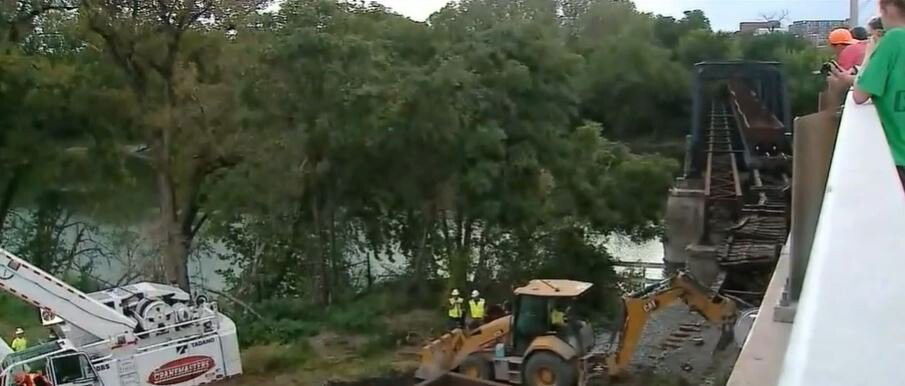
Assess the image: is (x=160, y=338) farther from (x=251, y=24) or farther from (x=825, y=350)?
(x=825, y=350)

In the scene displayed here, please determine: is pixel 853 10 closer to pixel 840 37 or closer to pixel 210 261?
pixel 840 37

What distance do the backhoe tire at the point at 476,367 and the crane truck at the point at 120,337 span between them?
3.58 m

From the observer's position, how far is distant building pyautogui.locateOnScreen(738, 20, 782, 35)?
31208 millimetres

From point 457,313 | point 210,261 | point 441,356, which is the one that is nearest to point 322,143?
point 457,313

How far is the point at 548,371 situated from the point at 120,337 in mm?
6006

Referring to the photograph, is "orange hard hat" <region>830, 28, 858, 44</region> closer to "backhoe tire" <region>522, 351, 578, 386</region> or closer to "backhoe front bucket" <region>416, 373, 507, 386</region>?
"backhoe tire" <region>522, 351, 578, 386</region>

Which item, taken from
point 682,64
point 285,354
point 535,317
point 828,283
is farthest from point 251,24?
point 828,283

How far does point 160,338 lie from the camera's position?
49.8 ft

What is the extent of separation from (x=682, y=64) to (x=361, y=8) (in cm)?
1399

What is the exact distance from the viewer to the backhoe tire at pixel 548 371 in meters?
14.2

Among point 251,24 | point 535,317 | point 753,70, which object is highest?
point 251,24

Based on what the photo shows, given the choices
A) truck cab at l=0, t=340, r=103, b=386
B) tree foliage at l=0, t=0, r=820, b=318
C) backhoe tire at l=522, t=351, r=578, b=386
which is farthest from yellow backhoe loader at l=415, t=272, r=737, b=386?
tree foliage at l=0, t=0, r=820, b=318

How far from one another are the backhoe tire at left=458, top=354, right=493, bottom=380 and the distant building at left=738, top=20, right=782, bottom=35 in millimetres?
19337

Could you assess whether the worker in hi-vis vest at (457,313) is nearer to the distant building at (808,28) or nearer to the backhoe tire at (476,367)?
the backhoe tire at (476,367)
